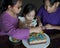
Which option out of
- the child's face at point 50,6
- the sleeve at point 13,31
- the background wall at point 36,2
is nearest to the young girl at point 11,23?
the sleeve at point 13,31

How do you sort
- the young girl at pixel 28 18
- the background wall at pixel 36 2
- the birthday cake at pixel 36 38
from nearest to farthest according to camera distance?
the birthday cake at pixel 36 38 → the young girl at pixel 28 18 → the background wall at pixel 36 2

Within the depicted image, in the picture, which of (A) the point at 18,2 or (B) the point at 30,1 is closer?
(A) the point at 18,2

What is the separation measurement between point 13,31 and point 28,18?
0.25m

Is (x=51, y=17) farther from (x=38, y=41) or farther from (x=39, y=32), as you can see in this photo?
(x=38, y=41)

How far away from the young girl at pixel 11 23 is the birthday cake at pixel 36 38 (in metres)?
0.04

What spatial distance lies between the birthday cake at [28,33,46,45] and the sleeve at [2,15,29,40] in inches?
1.7

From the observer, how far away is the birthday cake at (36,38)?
1.33 m

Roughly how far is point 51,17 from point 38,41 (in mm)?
459

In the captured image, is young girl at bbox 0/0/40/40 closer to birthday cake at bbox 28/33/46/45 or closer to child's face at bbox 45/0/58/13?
birthday cake at bbox 28/33/46/45

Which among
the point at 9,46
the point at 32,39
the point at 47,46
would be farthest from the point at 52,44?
the point at 9,46

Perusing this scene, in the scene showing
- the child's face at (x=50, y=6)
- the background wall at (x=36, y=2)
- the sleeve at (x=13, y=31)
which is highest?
the child's face at (x=50, y=6)

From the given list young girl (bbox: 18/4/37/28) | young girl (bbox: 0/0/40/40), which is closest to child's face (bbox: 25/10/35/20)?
young girl (bbox: 18/4/37/28)

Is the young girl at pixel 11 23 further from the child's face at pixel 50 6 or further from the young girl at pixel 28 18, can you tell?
the child's face at pixel 50 6

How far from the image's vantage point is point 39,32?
4.72 feet
